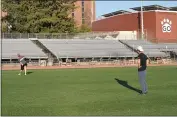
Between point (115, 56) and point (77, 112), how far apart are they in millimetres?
38353

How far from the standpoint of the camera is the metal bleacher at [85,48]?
47125 millimetres

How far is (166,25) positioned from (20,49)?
25.6 metres

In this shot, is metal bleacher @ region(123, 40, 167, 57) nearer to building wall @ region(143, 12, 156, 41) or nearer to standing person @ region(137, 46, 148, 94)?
building wall @ region(143, 12, 156, 41)

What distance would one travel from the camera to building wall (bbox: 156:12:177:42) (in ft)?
196

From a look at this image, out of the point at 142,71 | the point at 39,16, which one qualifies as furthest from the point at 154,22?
the point at 142,71

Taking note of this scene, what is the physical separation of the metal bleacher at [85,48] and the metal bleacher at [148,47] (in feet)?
5.91

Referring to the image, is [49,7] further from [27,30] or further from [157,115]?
[157,115]

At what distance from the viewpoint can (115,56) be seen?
158 ft

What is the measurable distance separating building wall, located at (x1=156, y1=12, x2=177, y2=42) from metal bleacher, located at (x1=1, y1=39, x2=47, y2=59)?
21217 mm

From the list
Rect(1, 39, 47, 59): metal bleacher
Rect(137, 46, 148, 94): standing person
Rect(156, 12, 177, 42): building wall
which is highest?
Rect(156, 12, 177, 42): building wall

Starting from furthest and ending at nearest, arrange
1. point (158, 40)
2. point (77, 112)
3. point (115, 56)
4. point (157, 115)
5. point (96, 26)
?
point (96, 26) < point (158, 40) < point (115, 56) < point (77, 112) < point (157, 115)

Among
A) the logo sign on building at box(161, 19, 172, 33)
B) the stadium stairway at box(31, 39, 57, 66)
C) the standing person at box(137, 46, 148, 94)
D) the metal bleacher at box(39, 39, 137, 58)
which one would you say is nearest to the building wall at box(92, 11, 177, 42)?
the logo sign on building at box(161, 19, 172, 33)

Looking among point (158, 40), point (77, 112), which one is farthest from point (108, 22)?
point (77, 112)

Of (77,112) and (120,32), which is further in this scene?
(120,32)
